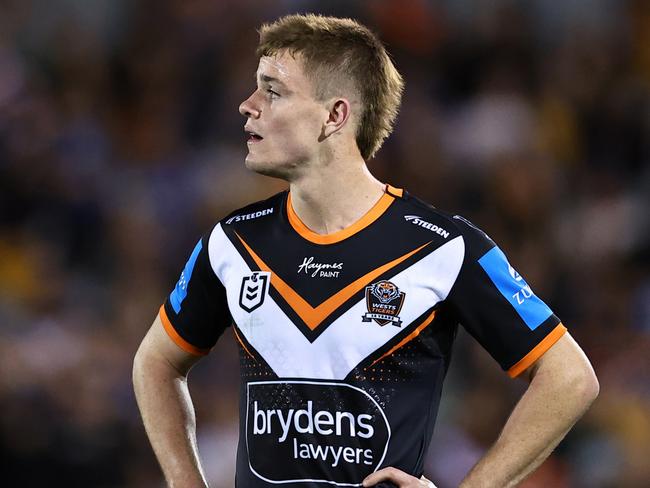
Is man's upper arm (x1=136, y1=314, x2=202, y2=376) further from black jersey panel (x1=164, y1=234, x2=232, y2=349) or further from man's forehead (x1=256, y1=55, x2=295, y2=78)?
man's forehead (x1=256, y1=55, x2=295, y2=78)

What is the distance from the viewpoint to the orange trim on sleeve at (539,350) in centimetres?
370

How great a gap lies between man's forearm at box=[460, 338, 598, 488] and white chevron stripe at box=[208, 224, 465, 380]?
0.43 metres

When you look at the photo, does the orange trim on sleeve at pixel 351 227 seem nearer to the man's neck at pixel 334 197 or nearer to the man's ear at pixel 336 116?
the man's neck at pixel 334 197

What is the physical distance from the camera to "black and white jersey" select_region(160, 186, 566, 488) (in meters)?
3.69

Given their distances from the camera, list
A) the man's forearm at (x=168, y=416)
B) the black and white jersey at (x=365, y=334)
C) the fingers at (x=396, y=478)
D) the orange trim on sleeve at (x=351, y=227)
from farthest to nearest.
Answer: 1. the man's forearm at (x=168, y=416)
2. the orange trim on sleeve at (x=351, y=227)
3. the black and white jersey at (x=365, y=334)
4. the fingers at (x=396, y=478)

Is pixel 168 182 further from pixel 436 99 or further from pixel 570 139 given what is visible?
pixel 570 139

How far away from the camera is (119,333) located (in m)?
7.99

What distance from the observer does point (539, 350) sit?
12.1 ft

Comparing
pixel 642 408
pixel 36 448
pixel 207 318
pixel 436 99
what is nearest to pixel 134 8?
pixel 436 99

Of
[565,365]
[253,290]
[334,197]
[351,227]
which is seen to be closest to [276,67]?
[334,197]

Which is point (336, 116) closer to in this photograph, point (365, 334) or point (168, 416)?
point (365, 334)

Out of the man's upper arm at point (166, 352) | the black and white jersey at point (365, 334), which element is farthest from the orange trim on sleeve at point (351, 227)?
the man's upper arm at point (166, 352)

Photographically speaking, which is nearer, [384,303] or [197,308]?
[384,303]

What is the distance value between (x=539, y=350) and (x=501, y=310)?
6.5 inches
